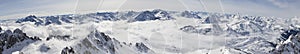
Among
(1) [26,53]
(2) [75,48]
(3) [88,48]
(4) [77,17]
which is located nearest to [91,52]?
(3) [88,48]

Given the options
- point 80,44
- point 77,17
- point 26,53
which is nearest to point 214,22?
point 77,17

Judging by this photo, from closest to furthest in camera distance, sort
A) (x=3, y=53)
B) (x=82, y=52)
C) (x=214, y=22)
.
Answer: (x=214, y=22), (x=82, y=52), (x=3, y=53)

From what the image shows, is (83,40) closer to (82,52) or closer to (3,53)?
(82,52)

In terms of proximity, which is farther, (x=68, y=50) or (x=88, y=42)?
(x=88, y=42)

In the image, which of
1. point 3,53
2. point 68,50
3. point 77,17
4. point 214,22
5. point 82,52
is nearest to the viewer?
point 214,22

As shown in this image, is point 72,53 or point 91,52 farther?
point 91,52

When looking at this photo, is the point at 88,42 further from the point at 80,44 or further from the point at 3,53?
the point at 3,53

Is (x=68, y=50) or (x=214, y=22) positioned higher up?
(x=214, y=22)

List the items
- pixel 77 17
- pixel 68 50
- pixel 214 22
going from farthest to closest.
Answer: pixel 68 50 < pixel 77 17 < pixel 214 22

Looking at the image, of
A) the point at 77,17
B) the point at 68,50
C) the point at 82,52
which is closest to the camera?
the point at 77,17
